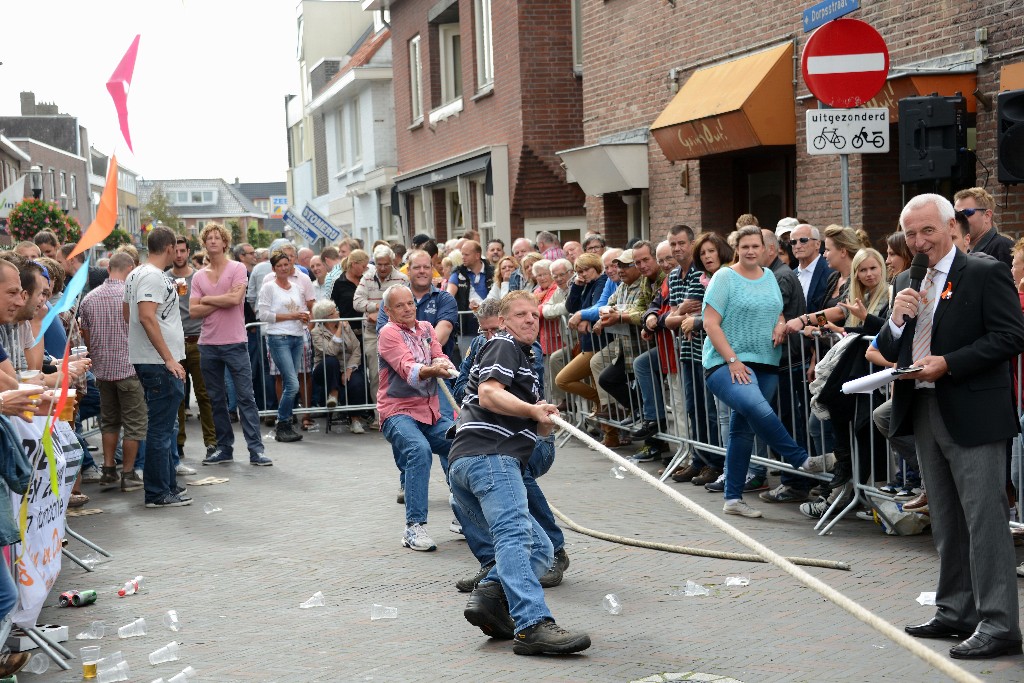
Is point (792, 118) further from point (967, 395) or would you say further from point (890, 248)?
point (967, 395)

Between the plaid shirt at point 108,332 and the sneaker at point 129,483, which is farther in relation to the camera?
the sneaker at point 129,483

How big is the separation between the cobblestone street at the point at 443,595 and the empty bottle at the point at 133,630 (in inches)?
1.9

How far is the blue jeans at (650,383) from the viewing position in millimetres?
10453

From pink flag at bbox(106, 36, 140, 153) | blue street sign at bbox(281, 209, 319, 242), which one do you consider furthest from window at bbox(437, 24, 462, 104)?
pink flag at bbox(106, 36, 140, 153)

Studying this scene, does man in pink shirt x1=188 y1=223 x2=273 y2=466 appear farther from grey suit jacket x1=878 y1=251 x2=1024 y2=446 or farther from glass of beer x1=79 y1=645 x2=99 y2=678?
grey suit jacket x1=878 y1=251 x2=1024 y2=446

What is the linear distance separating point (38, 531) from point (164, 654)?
0.99m

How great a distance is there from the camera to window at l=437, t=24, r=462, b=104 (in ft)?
89.4

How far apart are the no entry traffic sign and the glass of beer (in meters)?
6.57

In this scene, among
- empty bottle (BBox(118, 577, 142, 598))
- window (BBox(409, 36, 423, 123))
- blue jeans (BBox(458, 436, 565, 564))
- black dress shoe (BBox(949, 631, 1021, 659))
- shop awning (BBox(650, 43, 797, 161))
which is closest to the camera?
black dress shoe (BBox(949, 631, 1021, 659))

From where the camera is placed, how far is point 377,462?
38.7ft

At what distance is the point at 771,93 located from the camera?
1359 cm

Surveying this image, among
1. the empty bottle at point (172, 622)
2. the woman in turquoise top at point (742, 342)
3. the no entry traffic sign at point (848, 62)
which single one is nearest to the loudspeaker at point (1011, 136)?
the no entry traffic sign at point (848, 62)

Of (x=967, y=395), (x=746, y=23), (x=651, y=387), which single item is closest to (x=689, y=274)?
(x=651, y=387)

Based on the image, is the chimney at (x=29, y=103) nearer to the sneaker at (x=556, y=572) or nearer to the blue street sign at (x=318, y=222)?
the blue street sign at (x=318, y=222)
